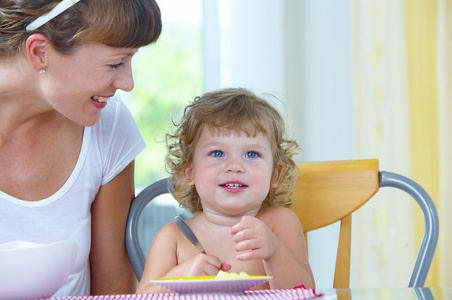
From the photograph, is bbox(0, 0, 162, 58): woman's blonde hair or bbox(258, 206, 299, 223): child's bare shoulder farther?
bbox(258, 206, 299, 223): child's bare shoulder

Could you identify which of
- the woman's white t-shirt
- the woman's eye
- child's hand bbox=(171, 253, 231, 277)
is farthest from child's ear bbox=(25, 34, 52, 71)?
child's hand bbox=(171, 253, 231, 277)

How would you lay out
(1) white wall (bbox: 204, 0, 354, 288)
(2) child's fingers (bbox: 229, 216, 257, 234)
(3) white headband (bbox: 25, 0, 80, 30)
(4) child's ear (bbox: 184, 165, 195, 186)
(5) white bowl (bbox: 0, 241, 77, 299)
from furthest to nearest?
(1) white wall (bbox: 204, 0, 354, 288)
(4) child's ear (bbox: 184, 165, 195, 186)
(3) white headband (bbox: 25, 0, 80, 30)
(2) child's fingers (bbox: 229, 216, 257, 234)
(5) white bowl (bbox: 0, 241, 77, 299)

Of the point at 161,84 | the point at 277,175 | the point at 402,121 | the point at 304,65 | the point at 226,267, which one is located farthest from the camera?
the point at 161,84

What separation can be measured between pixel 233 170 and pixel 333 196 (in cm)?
25

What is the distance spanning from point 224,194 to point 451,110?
1334mm

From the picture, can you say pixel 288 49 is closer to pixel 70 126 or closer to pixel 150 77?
pixel 150 77

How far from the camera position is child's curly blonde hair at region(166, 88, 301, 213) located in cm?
120

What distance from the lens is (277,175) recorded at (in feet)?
4.20

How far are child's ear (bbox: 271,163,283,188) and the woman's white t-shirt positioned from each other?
0.33 meters

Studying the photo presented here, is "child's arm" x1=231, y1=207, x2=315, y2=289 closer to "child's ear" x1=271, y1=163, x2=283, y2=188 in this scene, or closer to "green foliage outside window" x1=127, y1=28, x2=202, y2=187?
"child's ear" x1=271, y1=163, x2=283, y2=188

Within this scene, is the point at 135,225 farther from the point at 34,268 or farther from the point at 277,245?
the point at 34,268

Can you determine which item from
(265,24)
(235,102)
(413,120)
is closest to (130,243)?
(235,102)

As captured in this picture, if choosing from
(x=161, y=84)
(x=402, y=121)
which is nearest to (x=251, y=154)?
(x=402, y=121)

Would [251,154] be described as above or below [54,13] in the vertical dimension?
below
